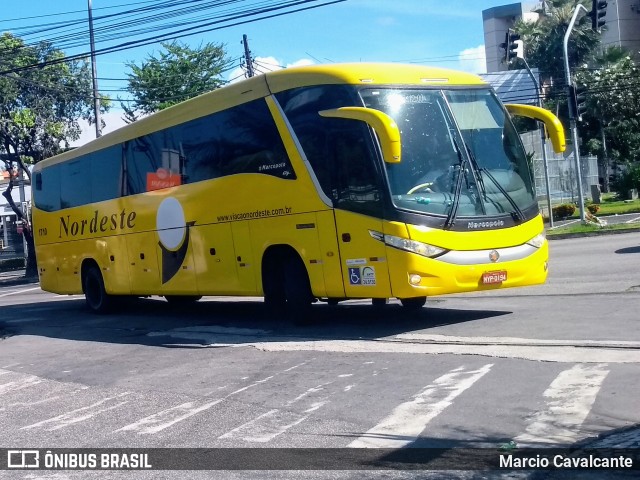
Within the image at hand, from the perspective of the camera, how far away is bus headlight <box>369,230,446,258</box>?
11133mm

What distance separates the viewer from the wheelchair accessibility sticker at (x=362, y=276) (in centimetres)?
1155

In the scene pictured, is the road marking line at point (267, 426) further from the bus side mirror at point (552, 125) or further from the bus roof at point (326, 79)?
the bus side mirror at point (552, 125)

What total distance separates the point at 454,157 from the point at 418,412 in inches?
196

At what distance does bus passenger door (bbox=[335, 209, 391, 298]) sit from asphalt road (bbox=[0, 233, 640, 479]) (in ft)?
2.18

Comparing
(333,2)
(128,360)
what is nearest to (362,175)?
(128,360)

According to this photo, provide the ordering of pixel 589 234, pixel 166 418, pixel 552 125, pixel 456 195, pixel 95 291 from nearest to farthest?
pixel 166 418 < pixel 456 195 < pixel 552 125 < pixel 95 291 < pixel 589 234

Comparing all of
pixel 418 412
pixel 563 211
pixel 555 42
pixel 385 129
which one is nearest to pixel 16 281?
pixel 563 211

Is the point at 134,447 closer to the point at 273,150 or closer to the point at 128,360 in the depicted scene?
the point at 128,360

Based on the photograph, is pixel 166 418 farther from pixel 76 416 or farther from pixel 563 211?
pixel 563 211

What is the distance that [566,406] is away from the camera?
7.25 m

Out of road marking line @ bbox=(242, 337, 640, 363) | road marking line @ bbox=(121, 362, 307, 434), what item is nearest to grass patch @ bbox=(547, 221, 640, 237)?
road marking line @ bbox=(242, 337, 640, 363)

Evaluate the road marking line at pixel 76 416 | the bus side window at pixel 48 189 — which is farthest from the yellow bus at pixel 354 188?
the bus side window at pixel 48 189

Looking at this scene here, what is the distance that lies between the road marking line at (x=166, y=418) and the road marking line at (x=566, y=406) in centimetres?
305

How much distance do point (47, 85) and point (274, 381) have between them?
35250 mm
